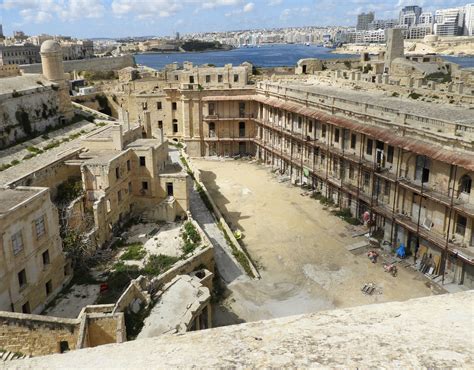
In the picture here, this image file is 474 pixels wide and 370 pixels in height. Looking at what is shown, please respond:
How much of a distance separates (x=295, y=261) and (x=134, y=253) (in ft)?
35.9

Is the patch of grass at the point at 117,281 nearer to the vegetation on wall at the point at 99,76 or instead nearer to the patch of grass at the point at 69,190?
the patch of grass at the point at 69,190

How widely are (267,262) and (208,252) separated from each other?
5.49 m

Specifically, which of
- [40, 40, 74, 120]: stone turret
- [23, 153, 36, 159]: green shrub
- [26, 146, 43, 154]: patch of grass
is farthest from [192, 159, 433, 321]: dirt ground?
[40, 40, 74, 120]: stone turret

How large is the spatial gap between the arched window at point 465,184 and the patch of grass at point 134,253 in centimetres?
2037

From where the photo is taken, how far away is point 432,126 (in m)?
31.2

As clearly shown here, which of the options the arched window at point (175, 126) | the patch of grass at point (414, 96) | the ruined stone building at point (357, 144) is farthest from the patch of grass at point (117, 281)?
the arched window at point (175, 126)

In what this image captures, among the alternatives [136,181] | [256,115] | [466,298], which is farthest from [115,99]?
[466,298]

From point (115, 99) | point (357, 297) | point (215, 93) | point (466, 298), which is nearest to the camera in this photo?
point (466, 298)

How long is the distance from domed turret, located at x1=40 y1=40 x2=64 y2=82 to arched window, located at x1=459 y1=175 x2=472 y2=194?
38.4 metres

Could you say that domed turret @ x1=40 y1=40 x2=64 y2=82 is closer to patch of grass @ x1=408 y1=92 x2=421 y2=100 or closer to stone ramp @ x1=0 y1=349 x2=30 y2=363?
patch of grass @ x1=408 y1=92 x2=421 y2=100

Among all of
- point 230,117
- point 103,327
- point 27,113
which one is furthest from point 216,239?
point 230,117

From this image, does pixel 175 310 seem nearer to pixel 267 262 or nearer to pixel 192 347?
pixel 267 262

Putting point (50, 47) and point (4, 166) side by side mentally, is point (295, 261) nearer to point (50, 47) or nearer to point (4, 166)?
point (4, 166)

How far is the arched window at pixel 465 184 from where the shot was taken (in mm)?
28344
